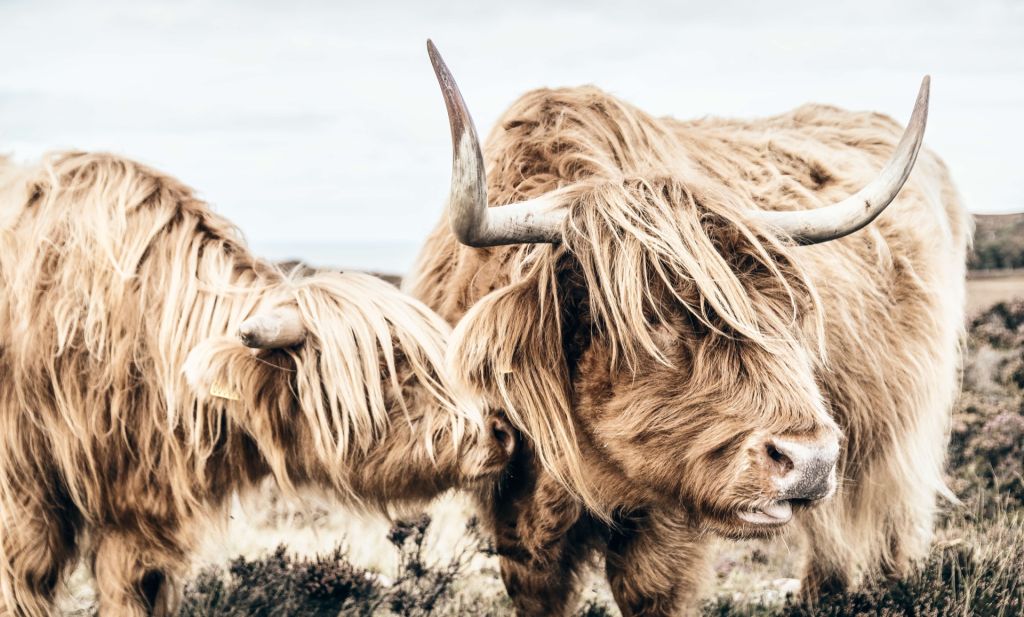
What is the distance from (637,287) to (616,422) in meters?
0.43

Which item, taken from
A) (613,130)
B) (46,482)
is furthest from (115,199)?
(613,130)

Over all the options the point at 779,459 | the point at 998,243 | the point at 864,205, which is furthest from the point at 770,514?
the point at 998,243

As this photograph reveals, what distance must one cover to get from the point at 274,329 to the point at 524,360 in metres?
0.85

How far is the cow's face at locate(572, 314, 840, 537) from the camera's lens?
8.61ft

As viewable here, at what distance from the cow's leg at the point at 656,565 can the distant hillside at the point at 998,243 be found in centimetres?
895

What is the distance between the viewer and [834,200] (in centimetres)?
421

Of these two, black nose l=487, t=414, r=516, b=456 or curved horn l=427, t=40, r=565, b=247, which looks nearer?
curved horn l=427, t=40, r=565, b=247

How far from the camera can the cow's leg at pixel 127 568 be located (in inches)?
145

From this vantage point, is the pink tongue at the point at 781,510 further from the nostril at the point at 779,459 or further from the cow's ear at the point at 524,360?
the cow's ear at the point at 524,360

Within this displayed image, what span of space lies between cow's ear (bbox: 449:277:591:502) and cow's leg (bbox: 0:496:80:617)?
172 centimetres

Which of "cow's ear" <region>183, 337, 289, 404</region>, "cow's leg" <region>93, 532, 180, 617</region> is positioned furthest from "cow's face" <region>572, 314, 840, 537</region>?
"cow's leg" <region>93, 532, 180, 617</region>

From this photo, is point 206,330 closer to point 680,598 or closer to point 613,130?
point 613,130

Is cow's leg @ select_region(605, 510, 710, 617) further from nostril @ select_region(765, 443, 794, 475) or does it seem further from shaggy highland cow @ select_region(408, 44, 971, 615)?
nostril @ select_region(765, 443, 794, 475)

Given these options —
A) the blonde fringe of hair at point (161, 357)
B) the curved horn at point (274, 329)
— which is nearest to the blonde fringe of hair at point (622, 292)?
the blonde fringe of hair at point (161, 357)
